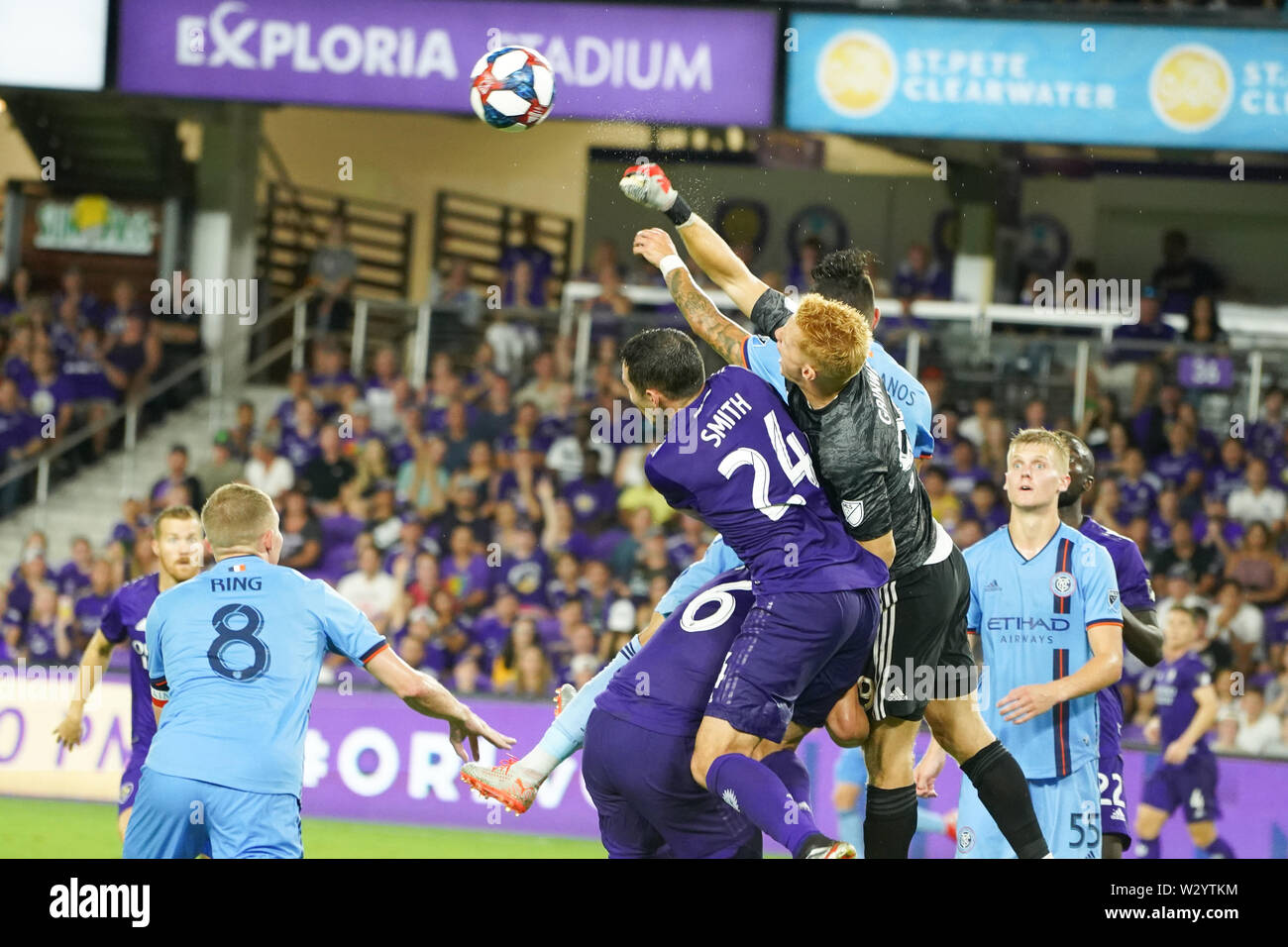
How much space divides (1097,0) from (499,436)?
7.19m

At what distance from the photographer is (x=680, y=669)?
18.5 ft

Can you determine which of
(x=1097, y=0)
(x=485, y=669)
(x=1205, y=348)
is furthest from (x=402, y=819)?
(x=1097, y=0)

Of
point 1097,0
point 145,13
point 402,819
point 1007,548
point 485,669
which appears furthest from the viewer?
point 1097,0

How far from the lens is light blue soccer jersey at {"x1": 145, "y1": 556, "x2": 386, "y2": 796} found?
17.8 feet

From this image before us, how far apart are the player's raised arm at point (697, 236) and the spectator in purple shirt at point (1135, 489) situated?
857 cm

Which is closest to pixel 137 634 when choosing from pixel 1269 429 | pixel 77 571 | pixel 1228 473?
pixel 77 571

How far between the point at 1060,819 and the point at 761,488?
212 cm

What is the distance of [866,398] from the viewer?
5.81 meters

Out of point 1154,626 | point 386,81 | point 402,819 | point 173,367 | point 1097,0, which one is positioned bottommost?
point 402,819

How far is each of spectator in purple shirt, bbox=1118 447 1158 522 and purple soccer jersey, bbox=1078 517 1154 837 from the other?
706 centimetres

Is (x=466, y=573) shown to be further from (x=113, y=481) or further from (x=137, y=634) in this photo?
(x=137, y=634)

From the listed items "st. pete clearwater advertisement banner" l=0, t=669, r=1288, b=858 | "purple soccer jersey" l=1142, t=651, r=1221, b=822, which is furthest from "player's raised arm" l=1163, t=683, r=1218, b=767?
"st. pete clearwater advertisement banner" l=0, t=669, r=1288, b=858

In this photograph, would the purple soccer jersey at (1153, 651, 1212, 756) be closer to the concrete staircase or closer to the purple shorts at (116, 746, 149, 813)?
the purple shorts at (116, 746, 149, 813)

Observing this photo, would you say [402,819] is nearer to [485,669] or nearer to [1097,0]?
[485,669]
